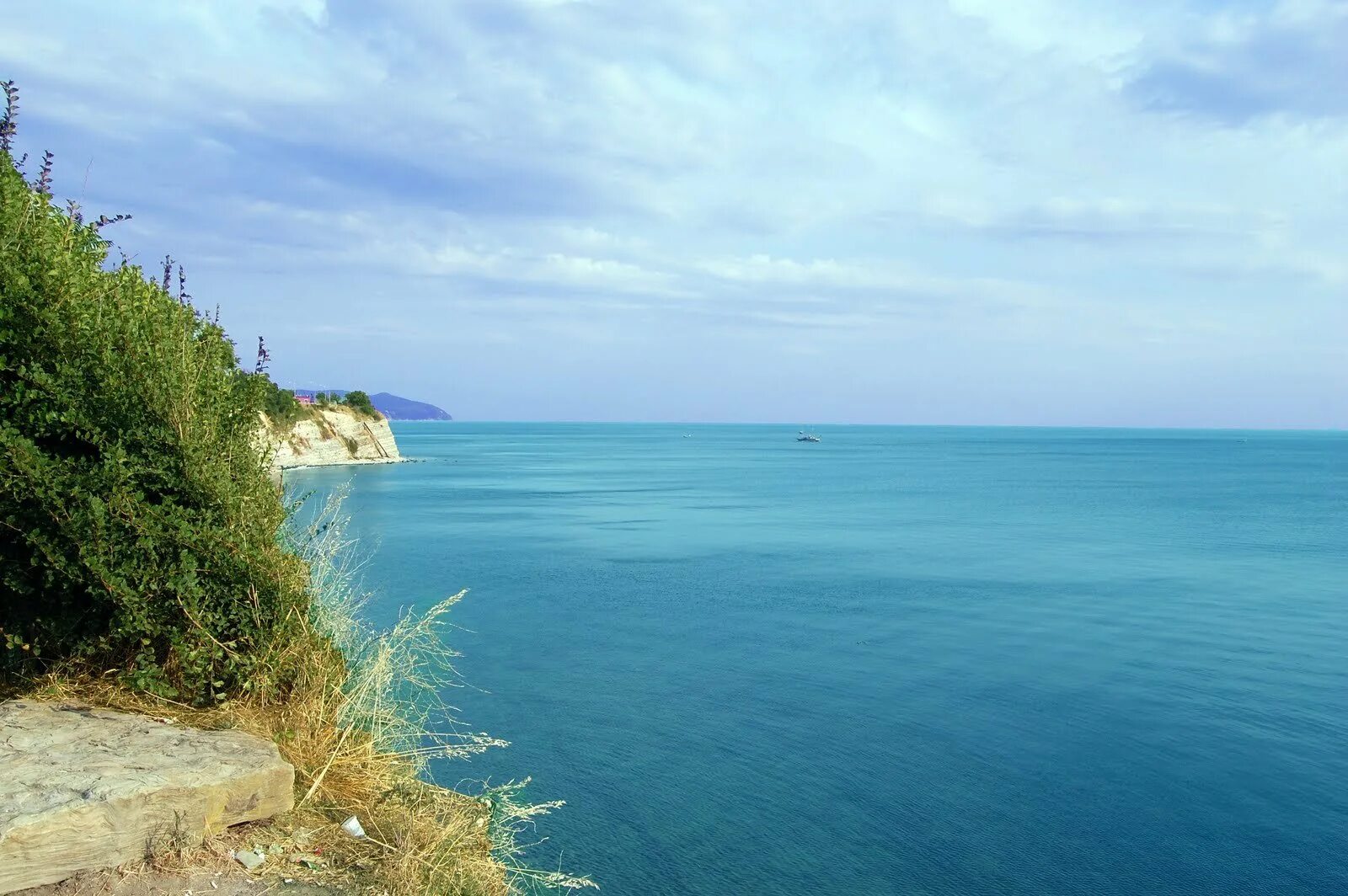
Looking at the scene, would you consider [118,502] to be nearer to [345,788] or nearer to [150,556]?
[150,556]

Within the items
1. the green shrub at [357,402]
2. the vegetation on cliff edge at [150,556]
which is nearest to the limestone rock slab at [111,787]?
the vegetation on cliff edge at [150,556]

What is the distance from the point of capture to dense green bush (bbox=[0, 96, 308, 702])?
7.39 meters

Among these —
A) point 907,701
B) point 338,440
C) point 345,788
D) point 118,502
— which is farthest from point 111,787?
point 338,440

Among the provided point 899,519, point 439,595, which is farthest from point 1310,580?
point 439,595

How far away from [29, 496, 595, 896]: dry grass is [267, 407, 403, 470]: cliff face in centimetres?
7188

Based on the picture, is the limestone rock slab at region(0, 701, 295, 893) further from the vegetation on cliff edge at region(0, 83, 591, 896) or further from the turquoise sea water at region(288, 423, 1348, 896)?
the turquoise sea water at region(288, 423, 1348, 896)

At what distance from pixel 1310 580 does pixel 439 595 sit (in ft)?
94.5

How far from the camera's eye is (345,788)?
24.3ft

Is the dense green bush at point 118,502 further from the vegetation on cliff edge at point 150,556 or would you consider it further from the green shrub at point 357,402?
the green shrub at point 357,402

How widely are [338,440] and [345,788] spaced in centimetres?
8864

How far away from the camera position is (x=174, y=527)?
7570mm

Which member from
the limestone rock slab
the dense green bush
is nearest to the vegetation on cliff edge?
the dense green bush

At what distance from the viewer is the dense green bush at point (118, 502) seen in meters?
7.39

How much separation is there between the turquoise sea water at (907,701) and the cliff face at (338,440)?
42.6 metres
